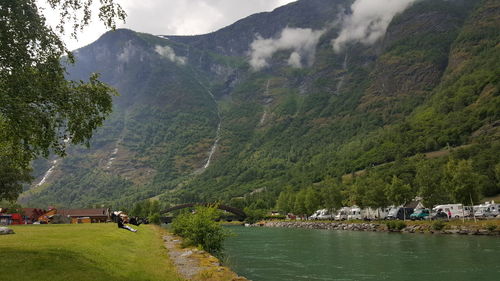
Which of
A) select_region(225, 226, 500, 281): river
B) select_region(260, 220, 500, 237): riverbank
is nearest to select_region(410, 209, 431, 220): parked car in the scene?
select_region(260, 220, 500, 237): riverbank

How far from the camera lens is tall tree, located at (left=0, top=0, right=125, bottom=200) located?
19.3 meters

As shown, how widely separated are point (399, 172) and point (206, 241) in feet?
451

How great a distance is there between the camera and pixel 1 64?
19.5 metres

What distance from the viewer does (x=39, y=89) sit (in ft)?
66.4

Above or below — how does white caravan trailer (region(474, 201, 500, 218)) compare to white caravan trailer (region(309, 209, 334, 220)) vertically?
below

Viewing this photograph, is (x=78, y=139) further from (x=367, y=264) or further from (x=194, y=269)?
(x=367, y=264)

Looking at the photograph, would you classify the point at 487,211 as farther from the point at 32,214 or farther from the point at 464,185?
the point at 32,214

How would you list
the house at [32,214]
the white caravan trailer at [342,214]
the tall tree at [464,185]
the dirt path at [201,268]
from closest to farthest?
the dirt path at [201,268], the tall tree at [464,185], the house at [32,214], the white caravan trailer at [342,214]

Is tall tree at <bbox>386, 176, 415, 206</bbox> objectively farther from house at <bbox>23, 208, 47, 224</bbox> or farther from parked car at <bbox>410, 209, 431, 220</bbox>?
house at <bbox>23, 208, 47, 224</bbox>

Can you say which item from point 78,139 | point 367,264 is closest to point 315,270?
point 367,264

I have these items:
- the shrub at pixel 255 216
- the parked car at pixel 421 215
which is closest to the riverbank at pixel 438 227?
the parked car at pixel 421 215

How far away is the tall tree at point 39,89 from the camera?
63.4 feet

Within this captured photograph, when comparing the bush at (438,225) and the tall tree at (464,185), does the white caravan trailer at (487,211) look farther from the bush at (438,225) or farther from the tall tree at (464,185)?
the bush at (438,225)

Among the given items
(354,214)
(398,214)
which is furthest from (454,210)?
(354,214)
